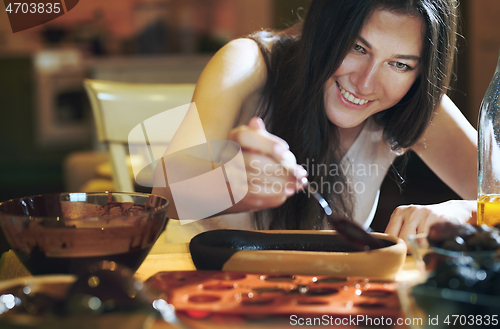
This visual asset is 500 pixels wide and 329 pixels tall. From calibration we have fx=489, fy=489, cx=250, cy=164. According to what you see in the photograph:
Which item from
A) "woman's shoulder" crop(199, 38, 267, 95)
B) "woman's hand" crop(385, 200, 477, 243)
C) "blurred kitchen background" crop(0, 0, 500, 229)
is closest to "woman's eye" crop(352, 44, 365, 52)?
"woman's shoulder" crop(199, 38, 267, 95)

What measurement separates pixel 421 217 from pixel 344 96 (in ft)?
1.30

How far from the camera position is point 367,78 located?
1023 millimetres

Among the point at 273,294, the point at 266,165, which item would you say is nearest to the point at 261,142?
the point at 266,165

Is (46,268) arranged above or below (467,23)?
above

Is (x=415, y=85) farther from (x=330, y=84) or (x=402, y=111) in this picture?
(x=330, y=84)

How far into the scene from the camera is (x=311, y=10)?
1051 mm

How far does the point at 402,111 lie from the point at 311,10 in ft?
1.14

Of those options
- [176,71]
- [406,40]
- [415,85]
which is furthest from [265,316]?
[176,71]

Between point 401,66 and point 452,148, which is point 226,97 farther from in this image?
point 452,148

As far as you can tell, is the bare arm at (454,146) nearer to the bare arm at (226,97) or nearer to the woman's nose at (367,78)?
the woman's nose at (367,78)

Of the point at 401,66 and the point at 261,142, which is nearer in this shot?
the point at 261,142

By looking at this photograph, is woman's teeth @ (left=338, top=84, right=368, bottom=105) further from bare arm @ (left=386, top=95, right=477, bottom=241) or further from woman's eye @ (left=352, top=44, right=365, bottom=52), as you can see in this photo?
bare arm @ (left=386, top=95, right=477, bottom=241)

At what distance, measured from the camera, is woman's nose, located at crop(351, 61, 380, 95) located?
39.8 inches

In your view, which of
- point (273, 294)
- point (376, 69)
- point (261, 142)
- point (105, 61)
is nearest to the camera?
point (273, 294)
